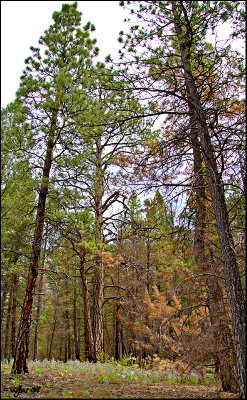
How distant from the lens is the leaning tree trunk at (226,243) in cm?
401

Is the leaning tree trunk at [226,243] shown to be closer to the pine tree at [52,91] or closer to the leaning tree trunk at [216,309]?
the leaning tree trunk at [216,309]

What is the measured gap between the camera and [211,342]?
4.83 m

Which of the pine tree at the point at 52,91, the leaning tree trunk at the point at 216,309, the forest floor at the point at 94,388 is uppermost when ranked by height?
the pine tree at the point at 52,91

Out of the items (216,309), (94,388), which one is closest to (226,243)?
(216,309)

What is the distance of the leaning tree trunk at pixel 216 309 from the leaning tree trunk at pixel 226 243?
0.77 ft

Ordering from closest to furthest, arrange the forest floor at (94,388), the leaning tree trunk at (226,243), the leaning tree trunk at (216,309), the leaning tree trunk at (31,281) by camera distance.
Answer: the leaning tree trunk at (226,243), the forest floor at (94,388), the leaning tree trunk at (216,309), the leaning tree trunk at (31,281)

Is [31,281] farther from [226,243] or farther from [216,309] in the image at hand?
[226,243]

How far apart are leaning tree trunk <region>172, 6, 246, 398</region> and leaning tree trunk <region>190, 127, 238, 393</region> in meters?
0.24

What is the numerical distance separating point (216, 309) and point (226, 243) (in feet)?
6.10

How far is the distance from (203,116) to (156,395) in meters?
4.71

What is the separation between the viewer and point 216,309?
18.7ft

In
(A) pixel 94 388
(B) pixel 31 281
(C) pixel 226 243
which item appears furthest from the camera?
(B) pixel 31 281

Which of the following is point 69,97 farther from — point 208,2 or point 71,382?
point 71,382

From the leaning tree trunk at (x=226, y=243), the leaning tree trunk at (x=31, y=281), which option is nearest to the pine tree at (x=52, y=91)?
the leaning tree trunk at (x=31, y=281)
